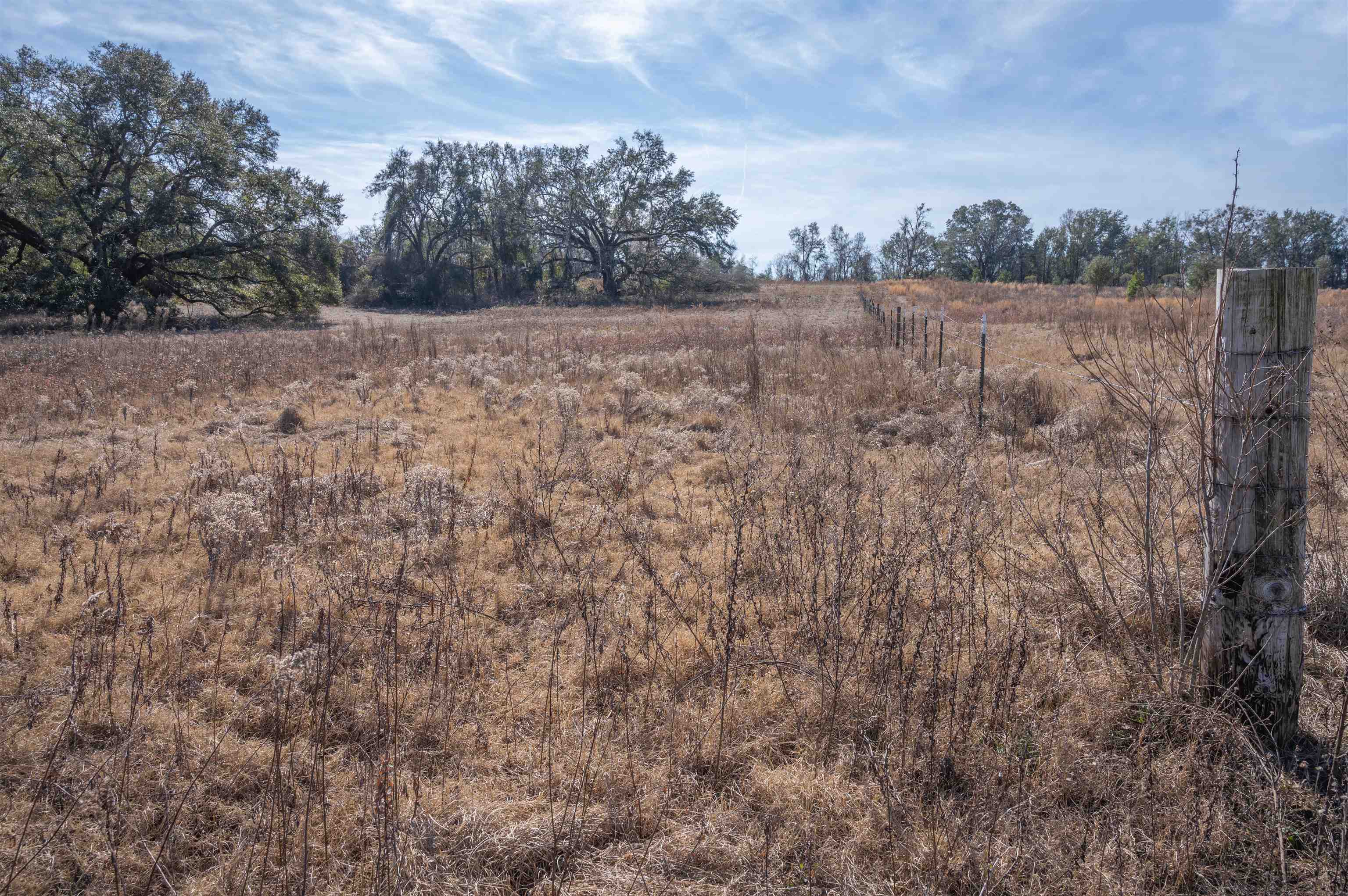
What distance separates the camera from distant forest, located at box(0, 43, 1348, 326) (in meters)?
23.7

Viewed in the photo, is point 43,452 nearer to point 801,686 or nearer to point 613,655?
point 613,655

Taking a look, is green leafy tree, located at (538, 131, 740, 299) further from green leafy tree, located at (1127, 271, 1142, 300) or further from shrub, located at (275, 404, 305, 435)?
shrub, located at (275, 404, 305, 435)

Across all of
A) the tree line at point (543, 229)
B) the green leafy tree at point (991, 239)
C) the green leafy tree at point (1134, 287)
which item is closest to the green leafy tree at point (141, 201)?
the tree line at point (543, 229)

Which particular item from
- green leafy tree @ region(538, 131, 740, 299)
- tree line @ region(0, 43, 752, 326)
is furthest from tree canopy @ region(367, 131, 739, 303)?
tree line @ region(0, 43, 752, 326)

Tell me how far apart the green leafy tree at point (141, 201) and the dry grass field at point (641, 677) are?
2157cm

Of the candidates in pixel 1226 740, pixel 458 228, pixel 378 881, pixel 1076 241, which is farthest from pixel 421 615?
pixel 1076 241

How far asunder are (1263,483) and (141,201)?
106ft

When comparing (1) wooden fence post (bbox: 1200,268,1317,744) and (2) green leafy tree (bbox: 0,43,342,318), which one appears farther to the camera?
(2) green leafy tree (bbox: 0,43,342,318)

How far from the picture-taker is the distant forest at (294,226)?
77.8ft

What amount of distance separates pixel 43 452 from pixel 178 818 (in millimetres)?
7036

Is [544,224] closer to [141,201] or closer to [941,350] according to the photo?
[141,201]

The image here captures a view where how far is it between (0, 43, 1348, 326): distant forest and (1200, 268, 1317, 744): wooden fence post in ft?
0.88

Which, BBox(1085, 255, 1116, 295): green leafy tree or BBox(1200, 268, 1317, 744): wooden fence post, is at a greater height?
BBox(1085, 255, 1116, 295): green leafy tree

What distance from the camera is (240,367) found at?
43.8 feet
